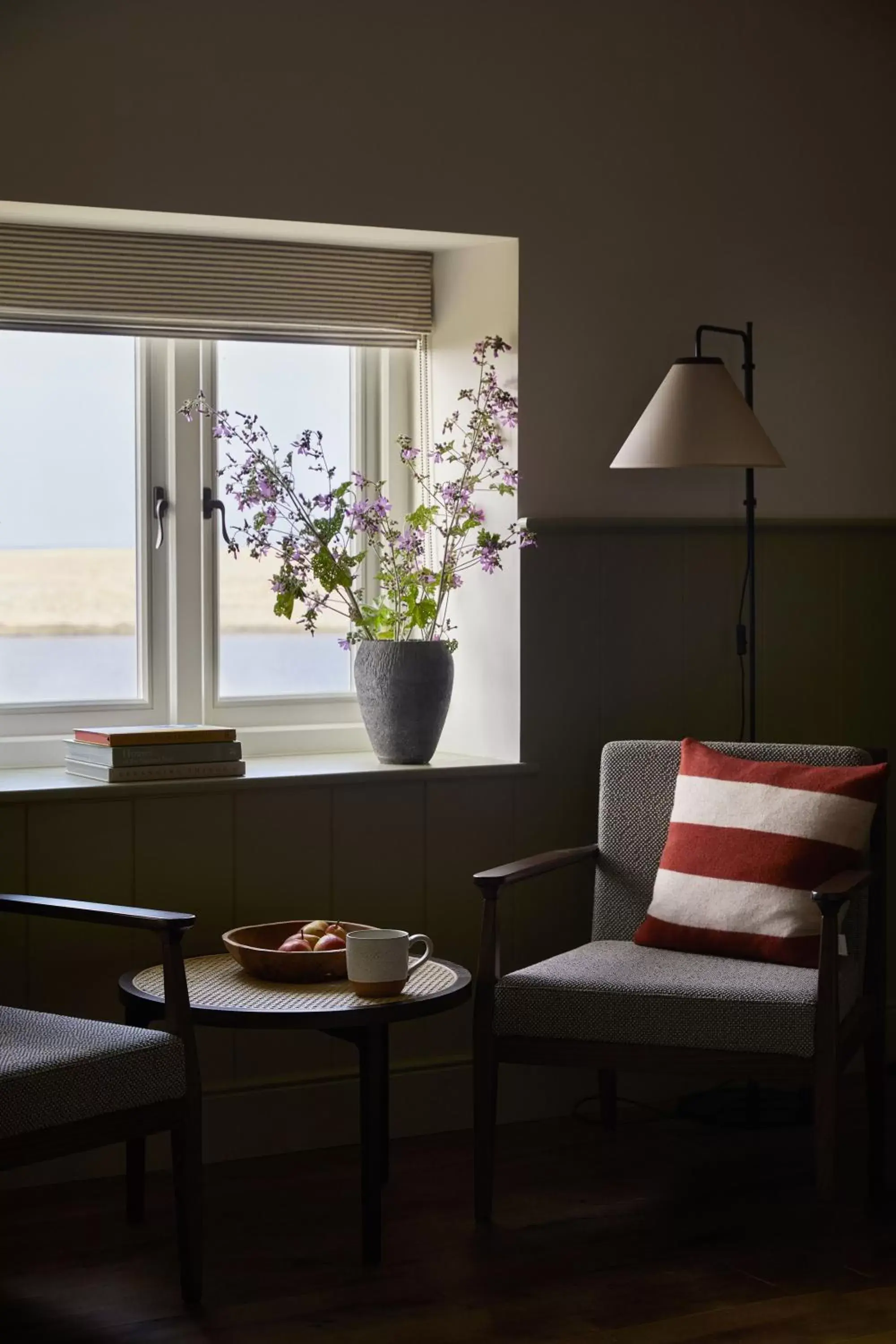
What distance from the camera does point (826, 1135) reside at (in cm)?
263

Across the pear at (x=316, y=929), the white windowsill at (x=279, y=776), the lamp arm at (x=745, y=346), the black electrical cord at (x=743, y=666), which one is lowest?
the pear at (x=316, y=929)

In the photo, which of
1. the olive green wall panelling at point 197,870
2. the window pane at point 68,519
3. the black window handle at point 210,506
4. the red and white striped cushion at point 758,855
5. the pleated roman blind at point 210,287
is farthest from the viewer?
the black window handle at point 210,506

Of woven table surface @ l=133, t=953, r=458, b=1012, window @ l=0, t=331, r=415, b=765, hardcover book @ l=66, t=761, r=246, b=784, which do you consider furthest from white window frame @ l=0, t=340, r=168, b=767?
woven table surface @ l=133, t=953, r=458, b=1012

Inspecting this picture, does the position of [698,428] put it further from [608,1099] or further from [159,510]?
[608,1099]

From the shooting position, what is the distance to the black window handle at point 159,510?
3.49 m

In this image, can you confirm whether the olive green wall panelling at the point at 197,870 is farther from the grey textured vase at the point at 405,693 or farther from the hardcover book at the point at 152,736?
the grey textured vase at the point at 405,693

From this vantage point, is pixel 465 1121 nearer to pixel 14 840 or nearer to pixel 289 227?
pixel 14 840

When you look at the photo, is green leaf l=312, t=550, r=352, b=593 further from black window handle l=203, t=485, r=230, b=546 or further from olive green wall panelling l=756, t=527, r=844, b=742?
olive green wall panelling l=756, t=527, r=844, b=742

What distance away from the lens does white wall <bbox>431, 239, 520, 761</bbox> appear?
11.2 ft

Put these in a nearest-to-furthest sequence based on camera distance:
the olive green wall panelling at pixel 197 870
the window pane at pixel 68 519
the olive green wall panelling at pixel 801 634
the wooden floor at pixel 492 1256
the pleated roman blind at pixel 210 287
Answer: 1. the wooden floor at pixel 492 1256
2. the olive green wall panelling at pixel 197 870
3. the pleated roman blind at pixel 210 287
4. the window pane at pixel 68 519
5. the olive green wall panelling at pixel 801 634

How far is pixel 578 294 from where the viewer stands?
3.43 metres

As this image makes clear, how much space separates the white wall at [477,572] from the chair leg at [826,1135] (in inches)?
41.4

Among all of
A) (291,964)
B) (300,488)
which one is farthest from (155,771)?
(300,488)

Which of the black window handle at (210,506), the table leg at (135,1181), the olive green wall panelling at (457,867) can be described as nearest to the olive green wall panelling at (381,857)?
the olive green wall panelling at (457,867)
